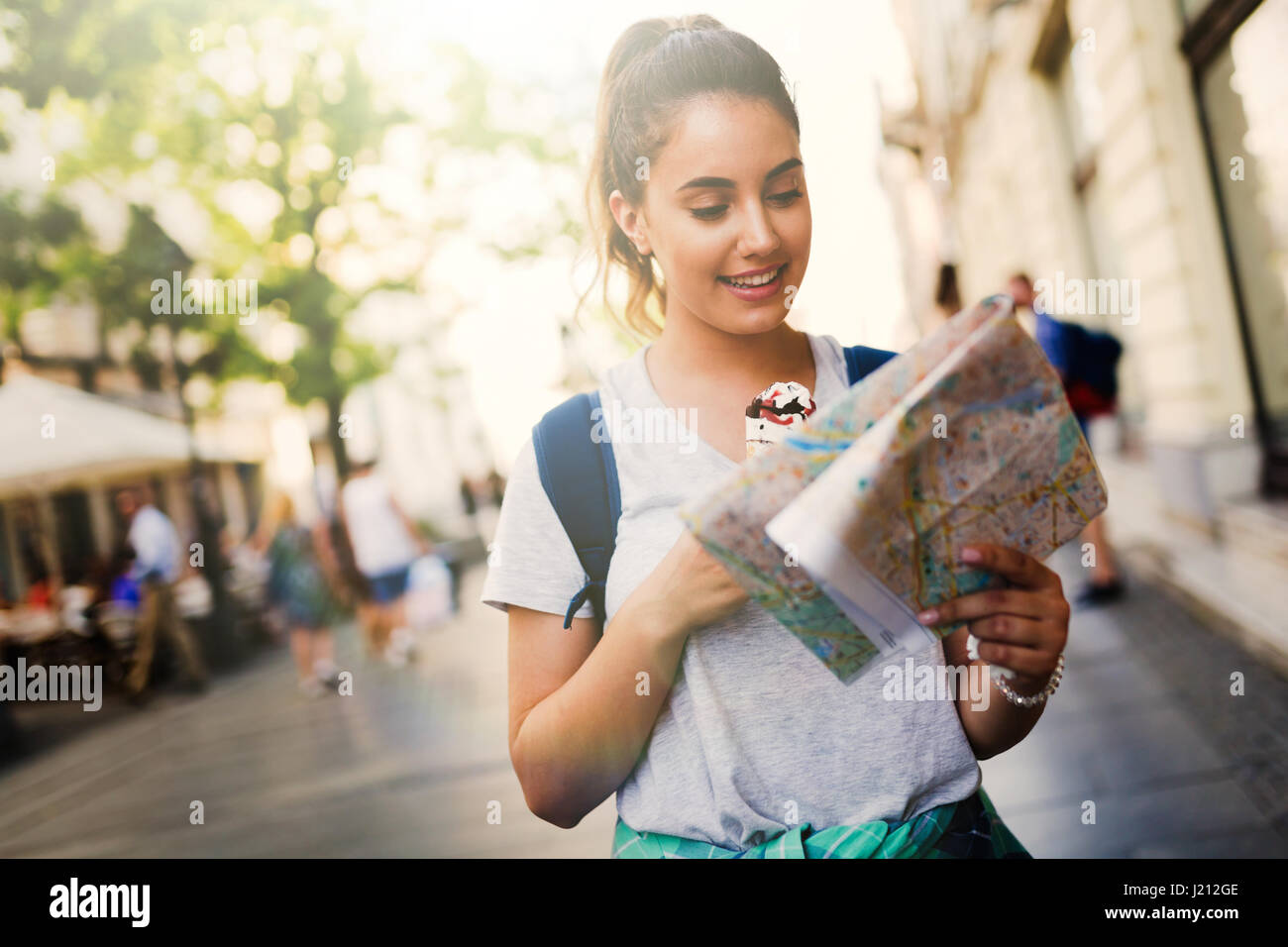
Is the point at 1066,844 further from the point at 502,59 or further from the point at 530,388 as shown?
the point at 502,59

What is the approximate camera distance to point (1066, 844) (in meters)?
2.84

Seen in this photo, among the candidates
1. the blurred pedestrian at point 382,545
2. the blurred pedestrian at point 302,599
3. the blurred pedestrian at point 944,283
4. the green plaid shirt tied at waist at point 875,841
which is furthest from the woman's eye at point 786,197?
the blurred pedestrian at point 944,283

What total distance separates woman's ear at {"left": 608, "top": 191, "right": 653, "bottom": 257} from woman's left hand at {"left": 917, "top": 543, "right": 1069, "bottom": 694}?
557mm

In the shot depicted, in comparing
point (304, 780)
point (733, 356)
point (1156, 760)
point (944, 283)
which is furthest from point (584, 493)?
point (944, 283)

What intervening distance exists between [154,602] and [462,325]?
145 inches

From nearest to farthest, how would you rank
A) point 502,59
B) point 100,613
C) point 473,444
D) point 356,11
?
point 502,59 → point 356,11 → point 100,613 → point 473,444

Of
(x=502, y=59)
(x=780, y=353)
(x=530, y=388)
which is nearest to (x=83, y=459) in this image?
(x=502, y=59)

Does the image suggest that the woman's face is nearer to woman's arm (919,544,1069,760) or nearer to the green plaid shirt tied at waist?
woman's arm (919,544,1069,760)

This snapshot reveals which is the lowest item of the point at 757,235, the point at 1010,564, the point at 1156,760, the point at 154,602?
the point at 1156,760

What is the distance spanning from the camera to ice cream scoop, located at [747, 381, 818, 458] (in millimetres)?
1146

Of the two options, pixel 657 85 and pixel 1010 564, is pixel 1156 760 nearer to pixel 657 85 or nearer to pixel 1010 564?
pixel 1010 564

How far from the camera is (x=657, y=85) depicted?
1128mm
